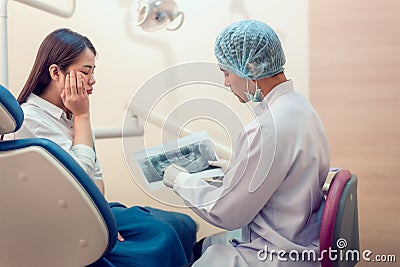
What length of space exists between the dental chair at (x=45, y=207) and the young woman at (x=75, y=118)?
23 cm

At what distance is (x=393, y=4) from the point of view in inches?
89.7

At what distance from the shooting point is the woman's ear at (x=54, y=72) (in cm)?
169

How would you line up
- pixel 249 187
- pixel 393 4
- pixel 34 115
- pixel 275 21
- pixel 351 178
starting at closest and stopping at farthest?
pixel 249 187 < pixel 351 178 < pixel 34 115 < pixel 393 4 < pixel 275 21

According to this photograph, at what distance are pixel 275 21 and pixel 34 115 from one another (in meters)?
1.45

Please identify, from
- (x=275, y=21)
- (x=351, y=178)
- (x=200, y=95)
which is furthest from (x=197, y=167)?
(x=275, y=21)

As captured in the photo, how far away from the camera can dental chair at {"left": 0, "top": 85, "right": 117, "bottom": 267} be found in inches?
47.5

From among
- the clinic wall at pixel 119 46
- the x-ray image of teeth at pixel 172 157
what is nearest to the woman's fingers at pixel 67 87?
the x-ray image of teeth at pixel 172 157

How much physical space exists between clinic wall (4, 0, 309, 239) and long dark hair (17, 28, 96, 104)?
3.46ft

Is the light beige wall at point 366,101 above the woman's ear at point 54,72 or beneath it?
beneath

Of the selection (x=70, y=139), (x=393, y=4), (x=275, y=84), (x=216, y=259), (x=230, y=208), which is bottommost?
(x=216, y=259)

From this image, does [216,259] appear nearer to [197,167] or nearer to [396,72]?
[197,167]

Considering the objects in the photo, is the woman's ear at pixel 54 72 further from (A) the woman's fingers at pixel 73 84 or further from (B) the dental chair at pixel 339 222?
(B) the dental chair at pixel 339 222

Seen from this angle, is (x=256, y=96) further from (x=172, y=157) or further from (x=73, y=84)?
(x=73, y=84)

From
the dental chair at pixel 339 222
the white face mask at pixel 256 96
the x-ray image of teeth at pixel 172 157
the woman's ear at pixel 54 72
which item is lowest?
the dental chair at pixel 339 222
